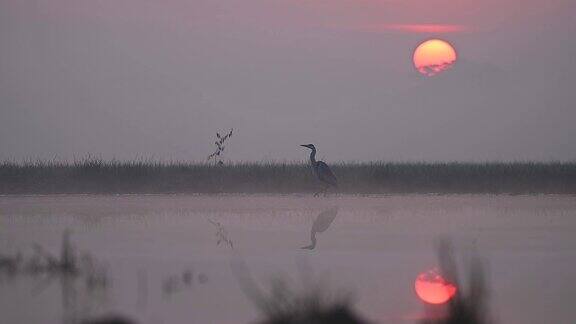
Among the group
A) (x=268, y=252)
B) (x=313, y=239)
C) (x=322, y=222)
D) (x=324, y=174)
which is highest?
(x=324, y=174)

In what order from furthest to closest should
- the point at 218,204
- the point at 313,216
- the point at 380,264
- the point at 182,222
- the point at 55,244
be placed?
1. the point at 218,204
2. the point at 313,216
3. the point at 182,222
4. the point at 55,244
5. the point at 380,264

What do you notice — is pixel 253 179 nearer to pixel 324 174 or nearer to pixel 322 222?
pixel 324 174

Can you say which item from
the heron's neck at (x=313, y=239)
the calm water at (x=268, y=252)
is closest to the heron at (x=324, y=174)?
the calm water at (x=268, y=252)

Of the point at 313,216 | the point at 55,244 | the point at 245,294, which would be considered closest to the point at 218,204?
the point at 313,216

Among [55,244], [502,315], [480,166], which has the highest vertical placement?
[480,166]

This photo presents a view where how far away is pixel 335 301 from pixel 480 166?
17722mm

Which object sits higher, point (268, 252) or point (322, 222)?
point (322, 222)

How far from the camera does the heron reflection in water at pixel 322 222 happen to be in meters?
9.03

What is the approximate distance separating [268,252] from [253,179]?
11199 mm

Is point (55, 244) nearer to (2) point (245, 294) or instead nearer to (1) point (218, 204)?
(2) point (245, 294)

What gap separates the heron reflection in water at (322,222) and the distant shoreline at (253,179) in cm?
564

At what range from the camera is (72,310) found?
17.9ft

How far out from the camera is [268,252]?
8.10 m

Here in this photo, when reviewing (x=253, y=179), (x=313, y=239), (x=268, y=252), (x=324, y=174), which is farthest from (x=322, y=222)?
(x=253, y=179)
